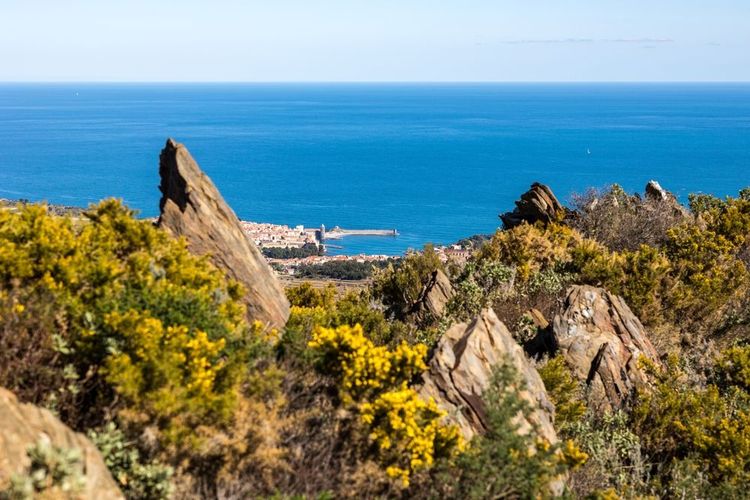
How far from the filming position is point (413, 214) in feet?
341

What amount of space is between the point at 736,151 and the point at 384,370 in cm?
15951

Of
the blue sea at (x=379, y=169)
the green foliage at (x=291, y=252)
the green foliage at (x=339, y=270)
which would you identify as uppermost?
the blue sea at (x=379, y=169)

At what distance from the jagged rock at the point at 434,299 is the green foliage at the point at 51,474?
13.1 metres

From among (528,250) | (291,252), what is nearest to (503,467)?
(528,250)

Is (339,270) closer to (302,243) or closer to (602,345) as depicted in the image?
(302,243)

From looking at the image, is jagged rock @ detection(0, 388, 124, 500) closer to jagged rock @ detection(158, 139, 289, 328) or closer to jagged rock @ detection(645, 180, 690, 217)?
jagged rock @ detection(158, 139, 289, 328)

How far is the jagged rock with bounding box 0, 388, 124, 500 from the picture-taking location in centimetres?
636

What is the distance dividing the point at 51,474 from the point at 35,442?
21.9 inches

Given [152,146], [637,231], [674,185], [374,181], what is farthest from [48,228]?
[152,146]

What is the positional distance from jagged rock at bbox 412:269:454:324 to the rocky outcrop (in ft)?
22.0

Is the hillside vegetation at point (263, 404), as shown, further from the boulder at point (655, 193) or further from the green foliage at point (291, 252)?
the green foliage at point (291, 252)

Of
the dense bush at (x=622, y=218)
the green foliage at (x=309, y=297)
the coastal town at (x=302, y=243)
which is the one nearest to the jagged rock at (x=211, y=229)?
the green foliage at (x=309, y=297)

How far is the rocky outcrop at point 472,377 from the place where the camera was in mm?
10617

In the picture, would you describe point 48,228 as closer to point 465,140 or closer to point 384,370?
point 384,370
